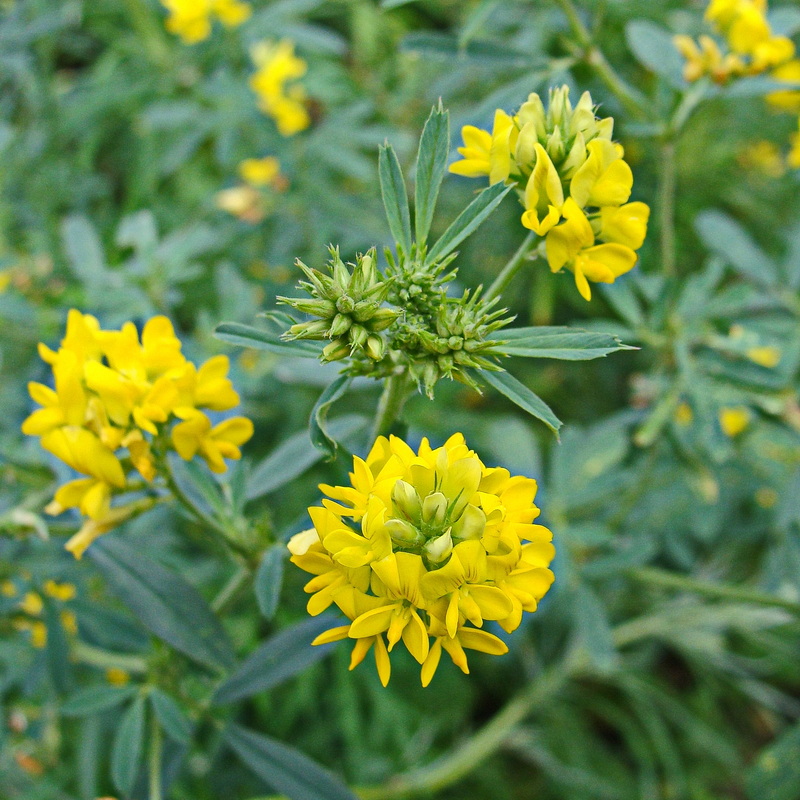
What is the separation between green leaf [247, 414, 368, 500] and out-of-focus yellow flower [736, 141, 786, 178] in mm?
2709

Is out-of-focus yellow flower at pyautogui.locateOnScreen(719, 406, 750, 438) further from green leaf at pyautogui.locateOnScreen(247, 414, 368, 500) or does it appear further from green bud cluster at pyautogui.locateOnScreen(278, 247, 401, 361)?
green bud cluster at pyautogui.locateOnScreen(278, 247, 401, 361)

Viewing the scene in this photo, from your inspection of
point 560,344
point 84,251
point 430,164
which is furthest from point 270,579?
point 84,251

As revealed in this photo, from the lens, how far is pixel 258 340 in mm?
1163

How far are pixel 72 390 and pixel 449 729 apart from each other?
6.77 ft

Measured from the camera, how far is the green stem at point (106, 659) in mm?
1680

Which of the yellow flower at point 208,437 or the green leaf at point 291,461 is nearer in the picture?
the yellow flower at point 208,437

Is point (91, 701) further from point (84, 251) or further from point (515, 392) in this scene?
point (84, 251)

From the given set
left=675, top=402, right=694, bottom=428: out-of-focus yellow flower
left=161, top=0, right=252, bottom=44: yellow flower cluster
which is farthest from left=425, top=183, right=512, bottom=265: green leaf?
left=161, top=0, right=252, bottom=44: yellow flower cluster

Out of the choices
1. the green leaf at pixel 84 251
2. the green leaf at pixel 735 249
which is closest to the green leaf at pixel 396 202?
the green leaf at pixel 84 251

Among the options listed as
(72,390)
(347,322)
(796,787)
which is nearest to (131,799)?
(72,390)

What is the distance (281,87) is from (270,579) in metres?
2.42

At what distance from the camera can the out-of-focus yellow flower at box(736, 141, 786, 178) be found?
3430 millimetres

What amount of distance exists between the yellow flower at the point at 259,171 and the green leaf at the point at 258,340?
6.68 feet

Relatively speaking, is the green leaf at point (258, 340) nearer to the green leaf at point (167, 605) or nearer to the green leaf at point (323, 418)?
the green leaf at point (323, 418)
